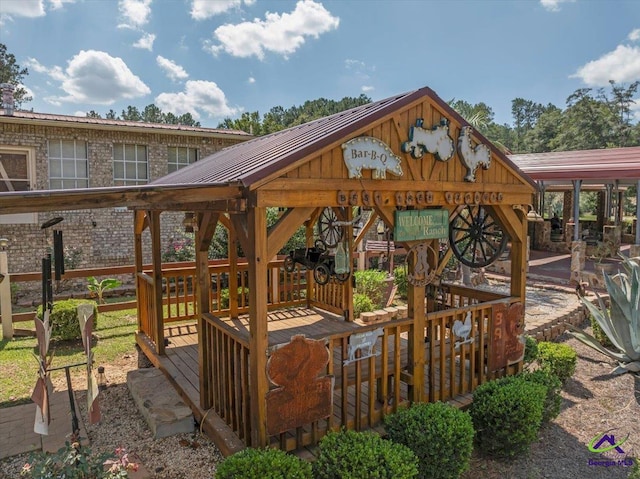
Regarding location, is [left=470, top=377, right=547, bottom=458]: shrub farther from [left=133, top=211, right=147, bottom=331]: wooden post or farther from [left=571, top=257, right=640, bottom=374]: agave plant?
[left=133, top=211, right=147, bottom=331]: wooden post

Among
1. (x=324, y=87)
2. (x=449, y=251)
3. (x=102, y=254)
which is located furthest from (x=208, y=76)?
(x=449, y=251)

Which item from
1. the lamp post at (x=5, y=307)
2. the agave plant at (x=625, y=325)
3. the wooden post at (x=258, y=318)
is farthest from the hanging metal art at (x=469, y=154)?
the lamp post at (x=5, y=307)

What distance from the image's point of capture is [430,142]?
4559 millimetres

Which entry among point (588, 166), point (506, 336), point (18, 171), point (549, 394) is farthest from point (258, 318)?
point (18, 171)

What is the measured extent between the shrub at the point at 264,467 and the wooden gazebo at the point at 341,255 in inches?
15.4

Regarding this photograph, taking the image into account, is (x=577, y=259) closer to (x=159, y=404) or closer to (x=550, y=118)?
(x=159, y=404)

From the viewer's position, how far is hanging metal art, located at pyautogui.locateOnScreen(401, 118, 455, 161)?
174 inches

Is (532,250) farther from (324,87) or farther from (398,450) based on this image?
(324,87)

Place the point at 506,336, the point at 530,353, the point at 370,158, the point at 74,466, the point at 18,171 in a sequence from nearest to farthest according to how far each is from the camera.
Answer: the point at 74,466 → the point at 370,158 → the point at 506,336 → the point at 530,353 → the point at 18,171

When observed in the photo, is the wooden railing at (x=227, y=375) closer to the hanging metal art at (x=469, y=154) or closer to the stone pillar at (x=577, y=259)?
the hanging metal art at (x=469, y=154)

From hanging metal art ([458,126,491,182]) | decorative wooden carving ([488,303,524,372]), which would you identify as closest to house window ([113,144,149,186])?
hanging metal art ([458,126,491,182])

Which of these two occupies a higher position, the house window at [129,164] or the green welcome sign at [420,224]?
the house window at [129,164]

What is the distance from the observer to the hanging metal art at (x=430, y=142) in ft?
14.5

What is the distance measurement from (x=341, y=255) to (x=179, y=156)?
10.0 meters
